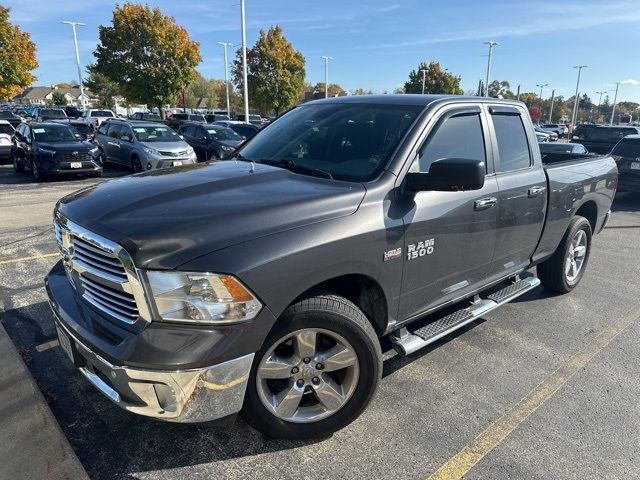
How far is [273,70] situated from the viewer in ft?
116

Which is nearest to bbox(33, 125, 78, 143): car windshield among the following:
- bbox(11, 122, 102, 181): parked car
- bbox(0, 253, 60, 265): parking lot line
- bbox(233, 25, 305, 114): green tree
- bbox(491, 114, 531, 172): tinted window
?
bbox(11, 122, 102, 181): parked car

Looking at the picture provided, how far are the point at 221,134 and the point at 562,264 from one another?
14291mm

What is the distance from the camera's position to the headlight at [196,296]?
2107mm

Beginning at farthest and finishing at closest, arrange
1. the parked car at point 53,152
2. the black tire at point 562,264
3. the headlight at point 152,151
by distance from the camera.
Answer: the headlight at point 152,151 < the parked car at point 53,152 < the black tire at point 562,264

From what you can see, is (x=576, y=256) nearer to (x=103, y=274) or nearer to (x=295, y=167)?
(x=295, y=167)

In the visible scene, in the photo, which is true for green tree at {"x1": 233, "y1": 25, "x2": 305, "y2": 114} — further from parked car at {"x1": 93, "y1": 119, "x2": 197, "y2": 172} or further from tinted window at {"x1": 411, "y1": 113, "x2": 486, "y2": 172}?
tinted window at {"x1": 411, "y1": 113, "x2": 486, "y2": 172}

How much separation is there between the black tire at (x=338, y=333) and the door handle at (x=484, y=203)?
4.27 ft

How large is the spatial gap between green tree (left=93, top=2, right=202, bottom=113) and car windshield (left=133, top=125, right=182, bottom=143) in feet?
45.8

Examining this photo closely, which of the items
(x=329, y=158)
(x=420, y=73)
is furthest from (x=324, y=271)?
(x=420, y=73)

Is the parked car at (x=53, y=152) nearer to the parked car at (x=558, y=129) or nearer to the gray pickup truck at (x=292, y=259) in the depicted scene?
the gray pickup truck at (x=292, y=259)

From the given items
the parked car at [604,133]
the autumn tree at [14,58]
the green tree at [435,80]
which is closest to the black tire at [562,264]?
the parked car at [604,133]

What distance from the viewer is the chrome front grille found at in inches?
85.0

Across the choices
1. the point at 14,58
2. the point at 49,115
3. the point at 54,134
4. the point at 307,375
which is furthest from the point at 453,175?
the point at 49,115

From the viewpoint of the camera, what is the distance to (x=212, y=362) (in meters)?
2.15
